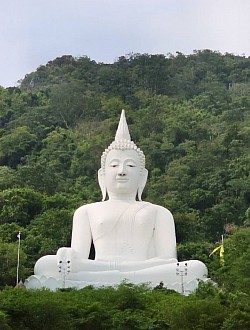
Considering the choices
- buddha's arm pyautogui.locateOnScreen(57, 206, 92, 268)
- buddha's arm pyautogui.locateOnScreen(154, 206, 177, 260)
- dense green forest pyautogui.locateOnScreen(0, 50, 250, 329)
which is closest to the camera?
dense green forest pyautogui.locateOnScreen(0, 50, 250, 329)

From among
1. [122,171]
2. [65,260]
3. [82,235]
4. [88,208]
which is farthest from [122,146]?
[65,260]

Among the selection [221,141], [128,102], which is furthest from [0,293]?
[128,102]

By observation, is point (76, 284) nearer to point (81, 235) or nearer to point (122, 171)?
point (81, 235)

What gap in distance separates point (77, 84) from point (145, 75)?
15.7ft

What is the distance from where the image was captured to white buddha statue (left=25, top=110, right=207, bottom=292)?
54.0ft

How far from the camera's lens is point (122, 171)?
1811cm

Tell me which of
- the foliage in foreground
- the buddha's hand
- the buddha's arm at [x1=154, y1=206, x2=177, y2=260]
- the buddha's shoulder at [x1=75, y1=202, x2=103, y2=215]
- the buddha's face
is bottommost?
the foliage in foreground

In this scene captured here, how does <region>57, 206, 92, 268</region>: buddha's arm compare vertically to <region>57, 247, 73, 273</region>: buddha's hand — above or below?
above

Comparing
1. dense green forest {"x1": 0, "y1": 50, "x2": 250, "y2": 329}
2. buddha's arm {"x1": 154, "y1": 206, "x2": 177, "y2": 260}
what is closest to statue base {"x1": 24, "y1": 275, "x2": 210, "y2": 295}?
dense green forest {"x1": 0, "y1": 50, "x2": 250, "y2": 329}

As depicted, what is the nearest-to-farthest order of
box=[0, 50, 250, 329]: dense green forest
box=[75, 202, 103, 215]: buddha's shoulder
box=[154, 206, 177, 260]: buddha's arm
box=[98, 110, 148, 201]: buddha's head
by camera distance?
1. box=[0, 50, 250, 329]: dense green forest
2. box=[154, 206, 177, 260]: buddha's arm
3. box=[75, 202, 103, 215]: buddha's shoulder
4. box=[98, 110, 148, 201]: buddha's head

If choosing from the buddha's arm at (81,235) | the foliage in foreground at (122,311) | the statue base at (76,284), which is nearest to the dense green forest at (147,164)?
the foliage in foreground at (122,311)

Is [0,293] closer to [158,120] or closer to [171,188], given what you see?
[171,188]

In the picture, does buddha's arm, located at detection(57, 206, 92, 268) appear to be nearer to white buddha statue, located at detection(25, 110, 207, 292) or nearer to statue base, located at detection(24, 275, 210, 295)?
white buddha statue, located at detection(25, 110, 207, 292)

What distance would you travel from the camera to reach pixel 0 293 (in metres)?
13.2
